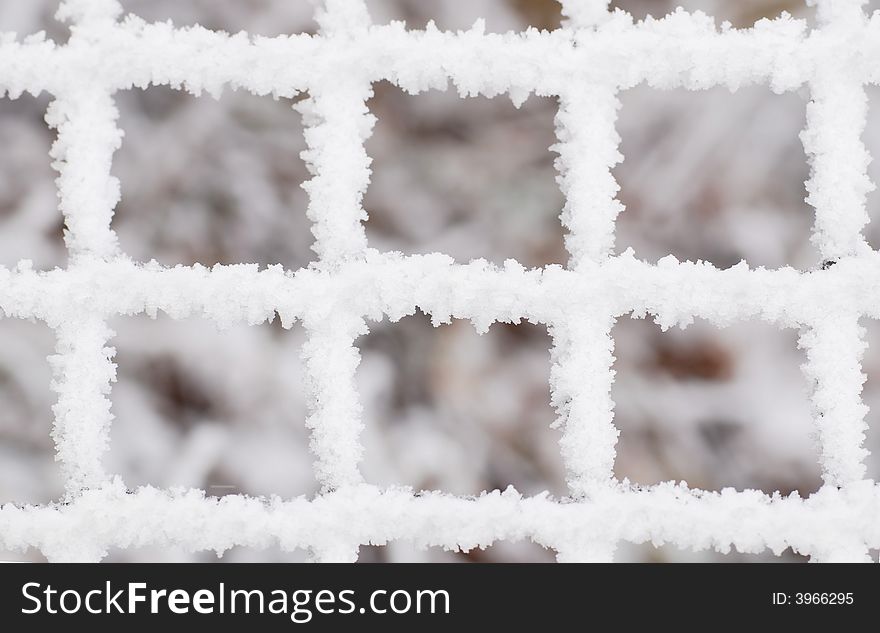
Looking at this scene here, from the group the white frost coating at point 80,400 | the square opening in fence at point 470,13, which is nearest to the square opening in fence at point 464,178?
the square opening in fence at point 470,13

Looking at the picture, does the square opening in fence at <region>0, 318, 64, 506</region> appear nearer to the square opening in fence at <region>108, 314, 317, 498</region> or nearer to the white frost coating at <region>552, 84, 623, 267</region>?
the square opening in fence at <region>108, 314, 317, 498</region>

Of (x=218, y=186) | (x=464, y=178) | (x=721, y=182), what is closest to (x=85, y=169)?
(x=218, y=186)

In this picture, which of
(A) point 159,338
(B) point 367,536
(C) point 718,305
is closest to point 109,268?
(A) point 159,338

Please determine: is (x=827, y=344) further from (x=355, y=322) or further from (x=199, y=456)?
(x=199, y=456)

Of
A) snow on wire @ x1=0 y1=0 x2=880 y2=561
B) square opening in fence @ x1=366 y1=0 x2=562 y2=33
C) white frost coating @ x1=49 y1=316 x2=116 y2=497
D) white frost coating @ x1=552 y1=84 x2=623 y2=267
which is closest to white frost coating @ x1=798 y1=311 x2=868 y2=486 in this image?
snow on wire @ x1=0 y1=0 x2=880 y2=561

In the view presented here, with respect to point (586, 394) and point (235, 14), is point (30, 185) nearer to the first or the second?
point (235, 14)
